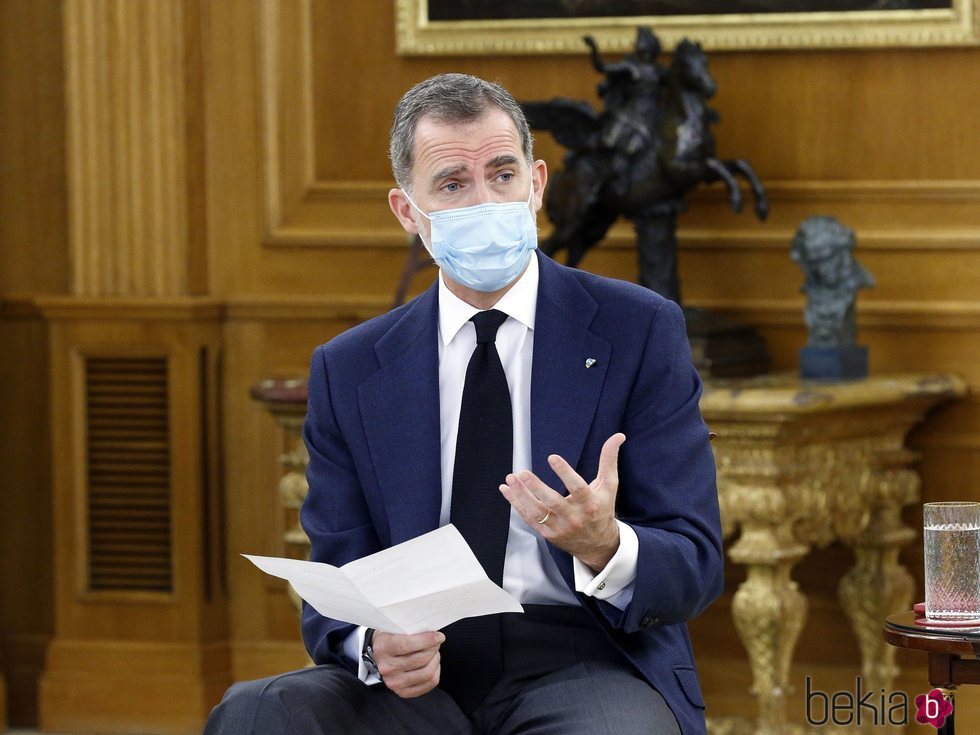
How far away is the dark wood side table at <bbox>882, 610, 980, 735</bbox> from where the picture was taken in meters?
2.56

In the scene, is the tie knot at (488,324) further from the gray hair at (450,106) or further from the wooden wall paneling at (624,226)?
the wooden wall paneling at (624,226)

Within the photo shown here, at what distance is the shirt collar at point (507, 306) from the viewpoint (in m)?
2.73

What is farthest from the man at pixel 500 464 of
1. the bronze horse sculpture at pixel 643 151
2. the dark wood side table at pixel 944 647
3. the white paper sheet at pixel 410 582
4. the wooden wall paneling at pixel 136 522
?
the wooden wall paneling at pixel 136 522

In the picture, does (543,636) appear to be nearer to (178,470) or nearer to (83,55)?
(178,470)

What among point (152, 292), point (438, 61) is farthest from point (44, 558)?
point (438, 61)

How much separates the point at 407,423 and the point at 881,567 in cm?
221

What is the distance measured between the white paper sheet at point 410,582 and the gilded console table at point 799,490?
185 cm

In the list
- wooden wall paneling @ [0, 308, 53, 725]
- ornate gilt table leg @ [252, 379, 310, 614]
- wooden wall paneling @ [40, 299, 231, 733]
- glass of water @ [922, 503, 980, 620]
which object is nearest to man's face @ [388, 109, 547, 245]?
glass of water @ [922, 503, 980, 620]

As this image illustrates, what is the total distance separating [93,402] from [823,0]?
8.13 feet

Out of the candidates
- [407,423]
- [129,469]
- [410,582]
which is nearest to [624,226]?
[129,469]

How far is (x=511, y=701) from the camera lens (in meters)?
2.56

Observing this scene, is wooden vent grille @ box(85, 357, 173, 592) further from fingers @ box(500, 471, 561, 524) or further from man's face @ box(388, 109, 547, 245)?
fingers @ box(500, 471, 561, 524)
